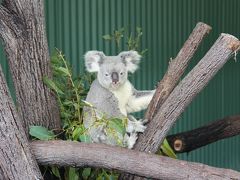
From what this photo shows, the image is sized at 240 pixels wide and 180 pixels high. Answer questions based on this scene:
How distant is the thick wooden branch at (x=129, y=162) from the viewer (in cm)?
175

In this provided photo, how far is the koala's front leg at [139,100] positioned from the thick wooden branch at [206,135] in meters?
0.66

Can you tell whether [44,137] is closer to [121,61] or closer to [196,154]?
[121,61]

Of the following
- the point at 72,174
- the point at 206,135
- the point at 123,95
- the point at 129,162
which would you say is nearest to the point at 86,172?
the point at 72,174

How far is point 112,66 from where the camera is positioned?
2.59 m

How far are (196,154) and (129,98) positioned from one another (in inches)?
106

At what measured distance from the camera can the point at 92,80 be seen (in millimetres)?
2844

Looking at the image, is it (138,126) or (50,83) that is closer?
(50,83)

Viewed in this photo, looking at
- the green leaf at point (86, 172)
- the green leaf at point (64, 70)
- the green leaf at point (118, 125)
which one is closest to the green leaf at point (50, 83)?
the green leaf at point (64, 70)

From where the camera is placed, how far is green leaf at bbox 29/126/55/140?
6.41 feet

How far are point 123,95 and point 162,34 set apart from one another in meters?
2.14

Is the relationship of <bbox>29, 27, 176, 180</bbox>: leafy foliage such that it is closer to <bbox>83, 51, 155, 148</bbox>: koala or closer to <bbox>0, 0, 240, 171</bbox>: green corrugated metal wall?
<bbox>83, 51, 155, 148</bbox>: koala

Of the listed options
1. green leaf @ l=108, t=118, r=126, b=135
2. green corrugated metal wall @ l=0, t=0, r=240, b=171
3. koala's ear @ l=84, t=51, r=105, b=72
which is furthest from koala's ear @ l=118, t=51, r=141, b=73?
green corrugated metal wall @ l=0, t=0, r=240, b=171

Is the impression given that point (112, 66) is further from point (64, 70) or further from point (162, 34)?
point (162, 34)

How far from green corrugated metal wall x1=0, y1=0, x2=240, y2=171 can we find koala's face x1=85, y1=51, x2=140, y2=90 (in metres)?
1.08
